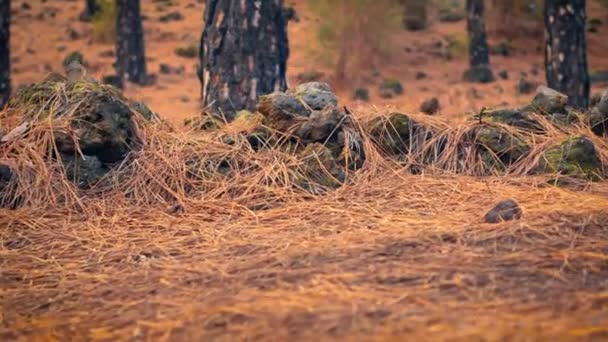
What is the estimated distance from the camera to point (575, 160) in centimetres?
428

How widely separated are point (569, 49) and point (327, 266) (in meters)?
6.42

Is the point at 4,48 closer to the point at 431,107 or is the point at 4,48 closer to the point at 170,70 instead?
the point at 431,107

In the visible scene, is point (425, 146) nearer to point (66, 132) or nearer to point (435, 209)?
point (435, 209)

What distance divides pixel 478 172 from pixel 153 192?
174 centimetres

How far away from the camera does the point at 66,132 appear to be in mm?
4242

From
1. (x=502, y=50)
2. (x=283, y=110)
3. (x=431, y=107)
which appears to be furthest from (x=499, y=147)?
(x=502, y=50)

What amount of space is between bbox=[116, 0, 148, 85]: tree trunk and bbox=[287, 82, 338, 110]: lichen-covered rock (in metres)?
11.5

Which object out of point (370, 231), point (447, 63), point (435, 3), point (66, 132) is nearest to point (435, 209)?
point (370, 231)

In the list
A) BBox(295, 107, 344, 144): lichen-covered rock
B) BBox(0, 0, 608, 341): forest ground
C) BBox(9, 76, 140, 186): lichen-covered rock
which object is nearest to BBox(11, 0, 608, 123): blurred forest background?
BBox(9, 76, 140, 186): lichen-covered rock

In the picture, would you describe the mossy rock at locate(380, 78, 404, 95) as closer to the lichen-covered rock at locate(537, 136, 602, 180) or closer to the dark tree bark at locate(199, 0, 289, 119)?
the dark tree bark at locate(199, 0, 289, 119)

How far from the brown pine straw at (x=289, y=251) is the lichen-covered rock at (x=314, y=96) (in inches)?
9.6

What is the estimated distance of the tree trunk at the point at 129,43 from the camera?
15555 millimetres

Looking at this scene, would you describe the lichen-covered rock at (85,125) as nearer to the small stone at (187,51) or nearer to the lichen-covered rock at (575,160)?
the lichen-covered rock at (575,160)

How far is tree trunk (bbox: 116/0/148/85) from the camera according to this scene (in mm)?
15555
